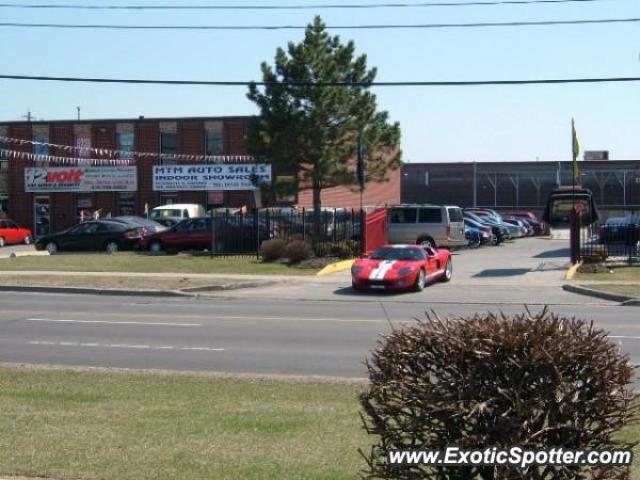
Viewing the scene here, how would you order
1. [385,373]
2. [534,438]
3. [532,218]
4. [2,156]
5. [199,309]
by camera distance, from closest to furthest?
1. [534,438]
2. [385,373]
3. [199,309]
4. [2,156]
5. [532,218]

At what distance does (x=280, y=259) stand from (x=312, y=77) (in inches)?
268

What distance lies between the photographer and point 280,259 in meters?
30.7

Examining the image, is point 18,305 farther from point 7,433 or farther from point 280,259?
point 7,433

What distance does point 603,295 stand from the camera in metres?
22.3

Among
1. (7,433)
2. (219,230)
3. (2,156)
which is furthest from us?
(2,156)

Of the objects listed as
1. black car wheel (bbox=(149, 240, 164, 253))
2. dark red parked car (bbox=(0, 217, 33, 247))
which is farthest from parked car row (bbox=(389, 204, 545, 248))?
dark red parked car (bbox=(0, 217, 33, 247))

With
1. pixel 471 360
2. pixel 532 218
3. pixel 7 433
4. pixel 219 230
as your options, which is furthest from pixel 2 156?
pixel 471 360

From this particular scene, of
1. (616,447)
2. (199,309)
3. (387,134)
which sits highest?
(387,134)

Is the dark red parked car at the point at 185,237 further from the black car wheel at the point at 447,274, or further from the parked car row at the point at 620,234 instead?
the parked car row at the point at 620,234

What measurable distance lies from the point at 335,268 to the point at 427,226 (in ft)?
26.0

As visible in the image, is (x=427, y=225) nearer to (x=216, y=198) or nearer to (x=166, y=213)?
(x=166, y=213)

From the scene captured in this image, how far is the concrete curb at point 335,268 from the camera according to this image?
1116 inches

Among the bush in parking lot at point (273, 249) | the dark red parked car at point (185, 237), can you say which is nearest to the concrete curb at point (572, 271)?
the bush in parking lot at point (273, 249)

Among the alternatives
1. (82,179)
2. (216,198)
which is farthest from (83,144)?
(216,198)
